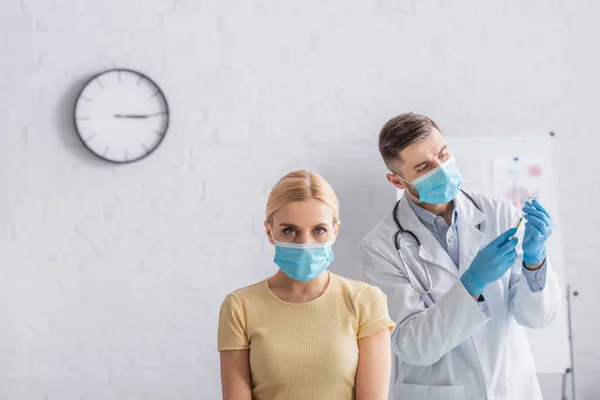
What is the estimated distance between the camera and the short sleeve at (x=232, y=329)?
1444 millimetres

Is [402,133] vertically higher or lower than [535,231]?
higher

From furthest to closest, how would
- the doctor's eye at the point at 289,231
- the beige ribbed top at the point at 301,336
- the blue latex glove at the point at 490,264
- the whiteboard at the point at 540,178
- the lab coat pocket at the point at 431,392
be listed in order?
1. the whiteboard at the point at 540,178
2. the lab coat pocket at the point at 431,392
3. the blue latex glove at the point at 490,264
4. the doctor's eye at the point at 289,231
5. the beige ribbed top at the point at 301,336

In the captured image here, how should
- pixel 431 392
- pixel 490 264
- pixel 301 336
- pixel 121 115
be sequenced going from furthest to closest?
pixel 121 115
pixel 431 392
pixel 490 264
pixel 301 336

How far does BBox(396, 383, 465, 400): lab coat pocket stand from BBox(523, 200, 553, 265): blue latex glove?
416 mm

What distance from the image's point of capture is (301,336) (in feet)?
4.71

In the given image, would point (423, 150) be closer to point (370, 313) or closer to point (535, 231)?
point (535, 231)

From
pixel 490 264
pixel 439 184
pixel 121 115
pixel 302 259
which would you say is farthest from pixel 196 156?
pixel 490 264

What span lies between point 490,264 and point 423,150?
0.38 m

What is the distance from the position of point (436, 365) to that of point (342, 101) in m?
1.10

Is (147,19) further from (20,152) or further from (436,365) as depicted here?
(436,365)

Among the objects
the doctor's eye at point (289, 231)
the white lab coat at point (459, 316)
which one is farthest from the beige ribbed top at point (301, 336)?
the white lab coat at point (459, 316)

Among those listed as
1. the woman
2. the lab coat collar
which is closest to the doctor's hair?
the lab coat collar

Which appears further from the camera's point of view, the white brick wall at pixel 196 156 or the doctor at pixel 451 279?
the white brick wall at pixel 196 156

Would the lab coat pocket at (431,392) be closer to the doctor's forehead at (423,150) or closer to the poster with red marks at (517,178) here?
the doctor's forehead at (423,150)
